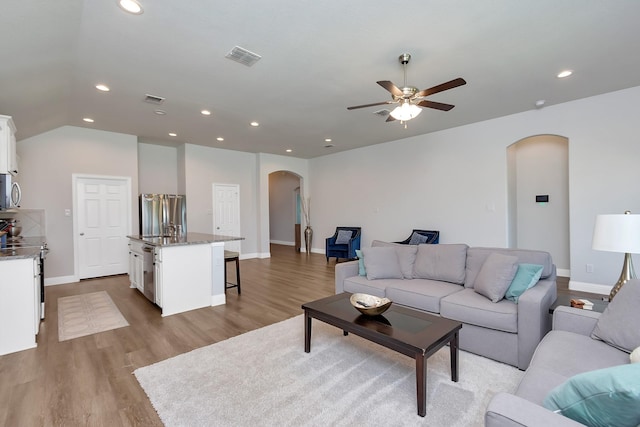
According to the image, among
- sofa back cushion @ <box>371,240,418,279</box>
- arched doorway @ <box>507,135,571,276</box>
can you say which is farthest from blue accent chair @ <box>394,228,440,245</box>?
sofa back cushion @ <box>371,240,418,279</box>

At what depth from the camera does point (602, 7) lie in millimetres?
2406

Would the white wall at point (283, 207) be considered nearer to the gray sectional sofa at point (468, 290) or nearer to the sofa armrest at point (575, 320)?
the gray sectional sofa at point (468, 290)

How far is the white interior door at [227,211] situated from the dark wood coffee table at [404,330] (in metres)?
5.58

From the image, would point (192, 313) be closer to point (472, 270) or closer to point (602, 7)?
point (472, 270)

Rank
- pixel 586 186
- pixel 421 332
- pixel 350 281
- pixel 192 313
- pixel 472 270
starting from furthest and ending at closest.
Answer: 1. pixel 586 186
2. pixel 192 313
3. pixel 350 281
4. pixel 472 270
5. pixel 421 332

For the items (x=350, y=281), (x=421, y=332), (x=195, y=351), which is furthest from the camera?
(x=350, y=281)

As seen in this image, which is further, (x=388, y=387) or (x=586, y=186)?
(x=586, y=186)

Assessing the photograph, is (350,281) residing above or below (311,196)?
below

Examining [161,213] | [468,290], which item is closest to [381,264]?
[468,290]

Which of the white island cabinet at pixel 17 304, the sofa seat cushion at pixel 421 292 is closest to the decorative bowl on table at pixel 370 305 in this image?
the sofa seat cushion at pixel 421 292

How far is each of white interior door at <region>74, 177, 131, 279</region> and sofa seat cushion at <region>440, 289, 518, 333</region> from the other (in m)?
6.34

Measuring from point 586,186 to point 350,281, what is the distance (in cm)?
406

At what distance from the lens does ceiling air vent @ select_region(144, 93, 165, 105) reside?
410 cm

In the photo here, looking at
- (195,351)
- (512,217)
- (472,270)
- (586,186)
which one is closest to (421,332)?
(472,270)
